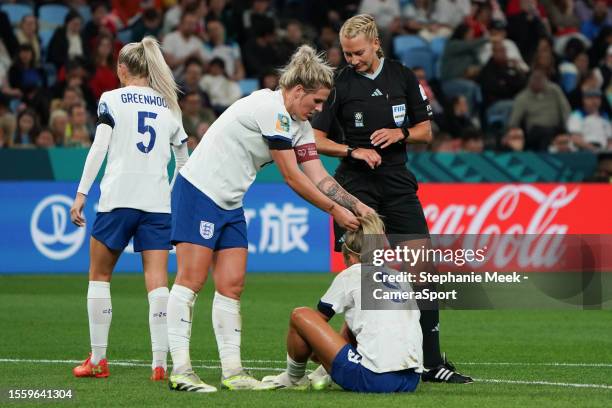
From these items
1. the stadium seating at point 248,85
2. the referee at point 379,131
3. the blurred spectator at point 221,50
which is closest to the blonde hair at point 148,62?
the referee at point 379,131

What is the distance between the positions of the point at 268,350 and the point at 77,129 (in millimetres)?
9046

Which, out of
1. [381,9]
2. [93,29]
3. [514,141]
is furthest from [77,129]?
[381,9]

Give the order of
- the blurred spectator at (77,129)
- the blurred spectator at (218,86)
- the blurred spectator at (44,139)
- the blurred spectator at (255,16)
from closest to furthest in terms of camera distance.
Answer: the blurred spectator at (44,139) → the blurred spectator at (77,129) → the blurred spectator at (218,86) → the blurred spectator at (255,16)

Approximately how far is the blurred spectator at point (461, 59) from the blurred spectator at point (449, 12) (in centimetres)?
116

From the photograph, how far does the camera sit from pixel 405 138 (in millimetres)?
8930

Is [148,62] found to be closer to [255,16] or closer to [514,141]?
[514,141]

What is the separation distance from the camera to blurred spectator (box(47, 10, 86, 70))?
69.2 ft

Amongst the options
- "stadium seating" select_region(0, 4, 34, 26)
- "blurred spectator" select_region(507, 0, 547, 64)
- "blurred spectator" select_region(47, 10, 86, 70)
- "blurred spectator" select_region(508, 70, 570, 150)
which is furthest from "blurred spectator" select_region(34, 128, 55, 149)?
"blurred spectator" select_region(507, 0, 547, 64)

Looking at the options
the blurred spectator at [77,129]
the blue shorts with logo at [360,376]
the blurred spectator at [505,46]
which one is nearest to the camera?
the blue shorts with logo at [360,376]

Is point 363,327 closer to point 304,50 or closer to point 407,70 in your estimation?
point 304,50

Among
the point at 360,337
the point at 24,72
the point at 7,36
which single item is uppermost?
the point at 7,36

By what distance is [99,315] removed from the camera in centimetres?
882

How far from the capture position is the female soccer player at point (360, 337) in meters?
7.46

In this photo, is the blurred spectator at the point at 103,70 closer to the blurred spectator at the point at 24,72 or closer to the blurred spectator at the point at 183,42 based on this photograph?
the blurred spectator at the point at 24,72
